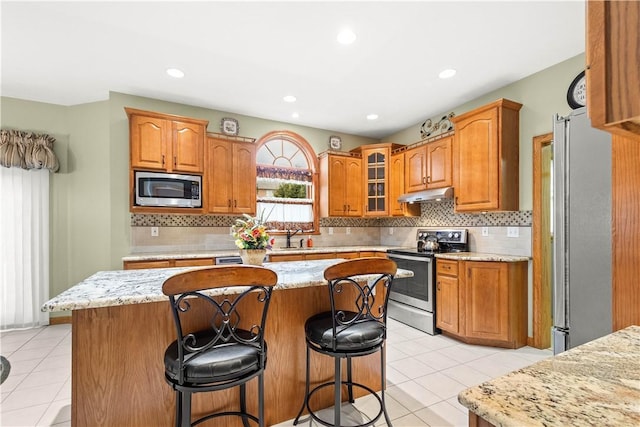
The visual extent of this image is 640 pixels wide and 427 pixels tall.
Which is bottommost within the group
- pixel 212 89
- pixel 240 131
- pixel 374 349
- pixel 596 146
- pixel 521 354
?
pixel 521 354

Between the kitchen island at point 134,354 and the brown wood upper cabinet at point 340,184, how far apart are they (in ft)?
9.56

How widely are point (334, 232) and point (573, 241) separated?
357cm

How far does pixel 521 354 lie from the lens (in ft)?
9.76

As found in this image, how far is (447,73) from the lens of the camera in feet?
10.5

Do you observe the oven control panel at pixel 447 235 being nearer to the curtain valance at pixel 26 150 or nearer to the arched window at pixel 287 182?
the arched window at pixel 287 182

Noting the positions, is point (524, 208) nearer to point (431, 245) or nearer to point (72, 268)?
Answer: point (431, 245)

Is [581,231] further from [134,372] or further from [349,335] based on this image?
[134,372]

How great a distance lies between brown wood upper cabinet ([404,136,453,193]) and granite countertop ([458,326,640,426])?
130 inches

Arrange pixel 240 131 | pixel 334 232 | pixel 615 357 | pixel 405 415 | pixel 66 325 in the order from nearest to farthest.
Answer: pixel 615 357 < pixel 405 415 < pixel 66 325 < pixel 240 131 < pixel 334 232

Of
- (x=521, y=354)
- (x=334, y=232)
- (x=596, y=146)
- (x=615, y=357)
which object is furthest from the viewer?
(x=334, y=232)

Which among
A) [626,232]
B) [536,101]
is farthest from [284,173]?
[626,232]

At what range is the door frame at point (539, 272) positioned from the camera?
3.08 m

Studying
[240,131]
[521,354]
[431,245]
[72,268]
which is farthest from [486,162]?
[72,268]

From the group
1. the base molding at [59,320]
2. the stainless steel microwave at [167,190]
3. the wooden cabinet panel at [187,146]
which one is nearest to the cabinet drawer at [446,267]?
the stainless steel microwave at [167,190]
